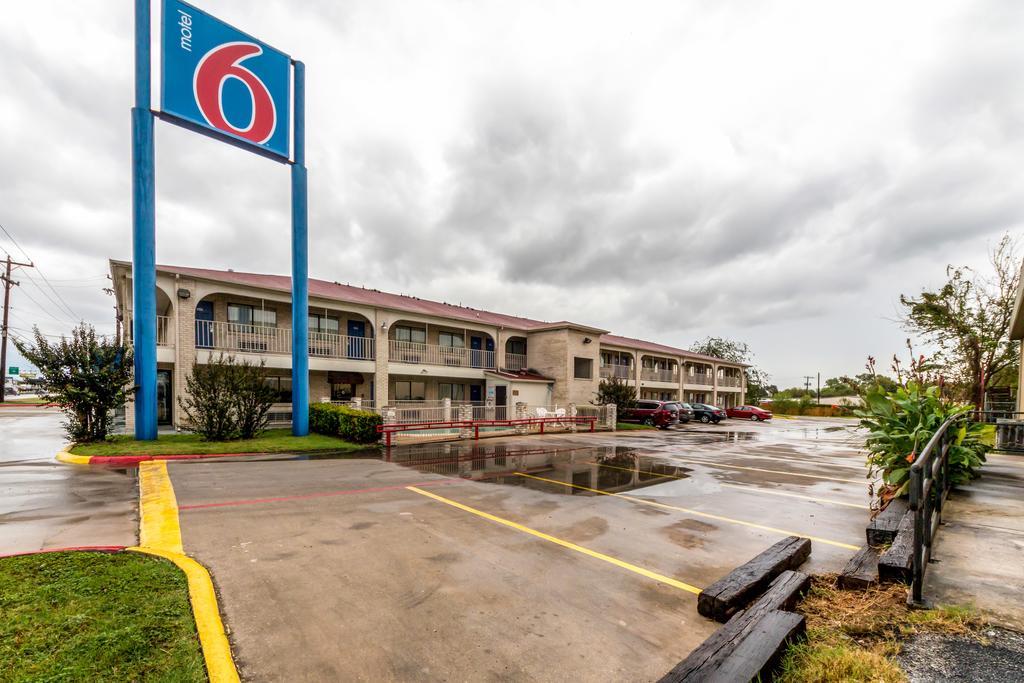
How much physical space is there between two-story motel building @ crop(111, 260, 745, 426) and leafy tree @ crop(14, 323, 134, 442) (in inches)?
108

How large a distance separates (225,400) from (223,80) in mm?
10467

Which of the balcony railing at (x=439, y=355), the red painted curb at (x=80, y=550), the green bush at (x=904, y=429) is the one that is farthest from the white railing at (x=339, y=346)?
the green bush at (x=904, y=429)

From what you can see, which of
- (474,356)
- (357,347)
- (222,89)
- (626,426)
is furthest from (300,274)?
(626,426)

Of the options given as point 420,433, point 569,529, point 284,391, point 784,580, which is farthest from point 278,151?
point 784,580

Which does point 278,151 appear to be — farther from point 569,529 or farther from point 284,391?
point 569,529

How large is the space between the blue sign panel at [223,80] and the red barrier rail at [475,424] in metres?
10.7

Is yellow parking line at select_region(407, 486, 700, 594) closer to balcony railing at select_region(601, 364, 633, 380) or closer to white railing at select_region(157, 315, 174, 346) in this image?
white railing at select_region(157, 315, 174, 346)

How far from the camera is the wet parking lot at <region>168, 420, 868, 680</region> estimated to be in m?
3.20

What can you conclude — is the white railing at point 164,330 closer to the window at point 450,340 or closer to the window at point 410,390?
the window at point 410,390

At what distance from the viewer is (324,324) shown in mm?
21422

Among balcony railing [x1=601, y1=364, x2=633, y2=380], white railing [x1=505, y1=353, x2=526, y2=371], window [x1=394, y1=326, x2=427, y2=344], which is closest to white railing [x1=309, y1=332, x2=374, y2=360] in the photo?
window [x1=394, y1=326, x2=427, y2=344]

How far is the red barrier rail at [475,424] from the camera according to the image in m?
15.4

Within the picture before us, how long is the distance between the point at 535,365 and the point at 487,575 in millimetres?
23919

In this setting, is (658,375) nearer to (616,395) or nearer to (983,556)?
(616,395)
